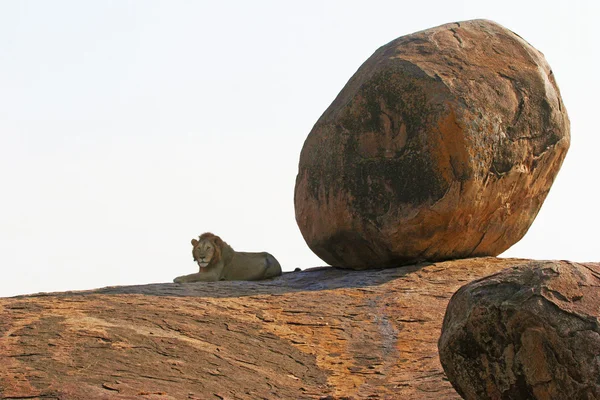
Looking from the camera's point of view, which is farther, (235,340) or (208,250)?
(208,250)

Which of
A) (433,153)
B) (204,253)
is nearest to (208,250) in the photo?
(204,253)

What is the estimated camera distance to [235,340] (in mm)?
9305

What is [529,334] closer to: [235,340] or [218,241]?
[235,340]

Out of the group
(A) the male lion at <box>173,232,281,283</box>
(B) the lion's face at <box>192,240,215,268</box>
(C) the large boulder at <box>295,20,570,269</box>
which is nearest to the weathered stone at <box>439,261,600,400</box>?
(C) the large boulder at <box>295,20,570,269</box>

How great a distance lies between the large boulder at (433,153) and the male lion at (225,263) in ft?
3.13

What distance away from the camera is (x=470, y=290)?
21.8 ft

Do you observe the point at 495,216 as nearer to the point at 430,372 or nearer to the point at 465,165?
the point at 465,165

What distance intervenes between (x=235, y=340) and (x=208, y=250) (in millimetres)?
4802

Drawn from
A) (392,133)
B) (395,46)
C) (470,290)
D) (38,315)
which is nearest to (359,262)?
(392,133)

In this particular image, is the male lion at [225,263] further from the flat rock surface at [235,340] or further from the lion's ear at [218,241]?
the flat rock surface at [235,340]

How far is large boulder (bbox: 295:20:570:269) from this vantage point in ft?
39.1

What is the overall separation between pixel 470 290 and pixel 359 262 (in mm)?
6109

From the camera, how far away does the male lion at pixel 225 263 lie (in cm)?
1384

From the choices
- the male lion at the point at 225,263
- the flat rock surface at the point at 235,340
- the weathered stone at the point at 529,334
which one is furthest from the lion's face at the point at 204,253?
the weathered stone at the point at 529,334
